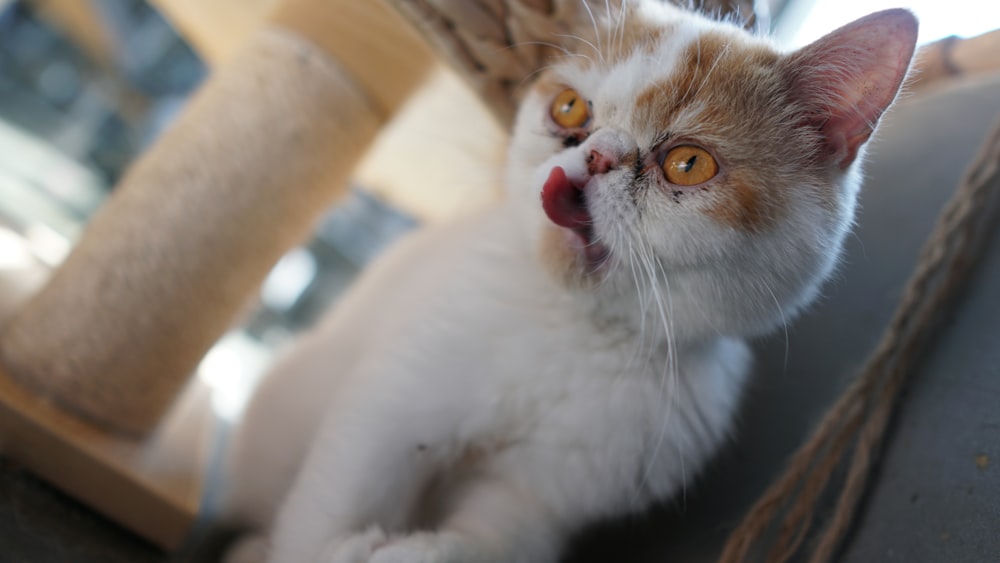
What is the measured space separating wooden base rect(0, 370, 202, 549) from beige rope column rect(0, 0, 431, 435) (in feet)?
0.11

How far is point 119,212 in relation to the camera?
925 mm

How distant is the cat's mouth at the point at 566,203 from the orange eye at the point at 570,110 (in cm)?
11

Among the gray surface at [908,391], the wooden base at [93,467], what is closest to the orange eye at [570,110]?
the gray surface at [908,391]

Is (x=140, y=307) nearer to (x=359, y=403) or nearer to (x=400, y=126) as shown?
(x=359, y=403)

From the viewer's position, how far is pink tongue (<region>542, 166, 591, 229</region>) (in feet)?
1.94

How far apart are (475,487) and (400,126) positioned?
0.92 metres

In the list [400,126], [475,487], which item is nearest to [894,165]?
[475,487]

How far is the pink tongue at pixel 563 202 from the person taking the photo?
59 cm

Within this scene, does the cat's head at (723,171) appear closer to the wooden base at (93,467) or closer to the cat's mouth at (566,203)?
the cat's mouth at (566,203)

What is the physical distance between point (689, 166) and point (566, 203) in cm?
12

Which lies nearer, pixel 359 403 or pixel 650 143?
pixel 650 143

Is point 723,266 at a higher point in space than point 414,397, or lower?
higher

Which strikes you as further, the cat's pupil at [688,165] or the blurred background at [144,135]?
the blurred background at [144,135]

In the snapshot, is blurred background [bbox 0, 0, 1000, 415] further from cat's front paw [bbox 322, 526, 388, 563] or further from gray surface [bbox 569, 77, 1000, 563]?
cat's front paw [bbox 322, 526, 388, 563]
